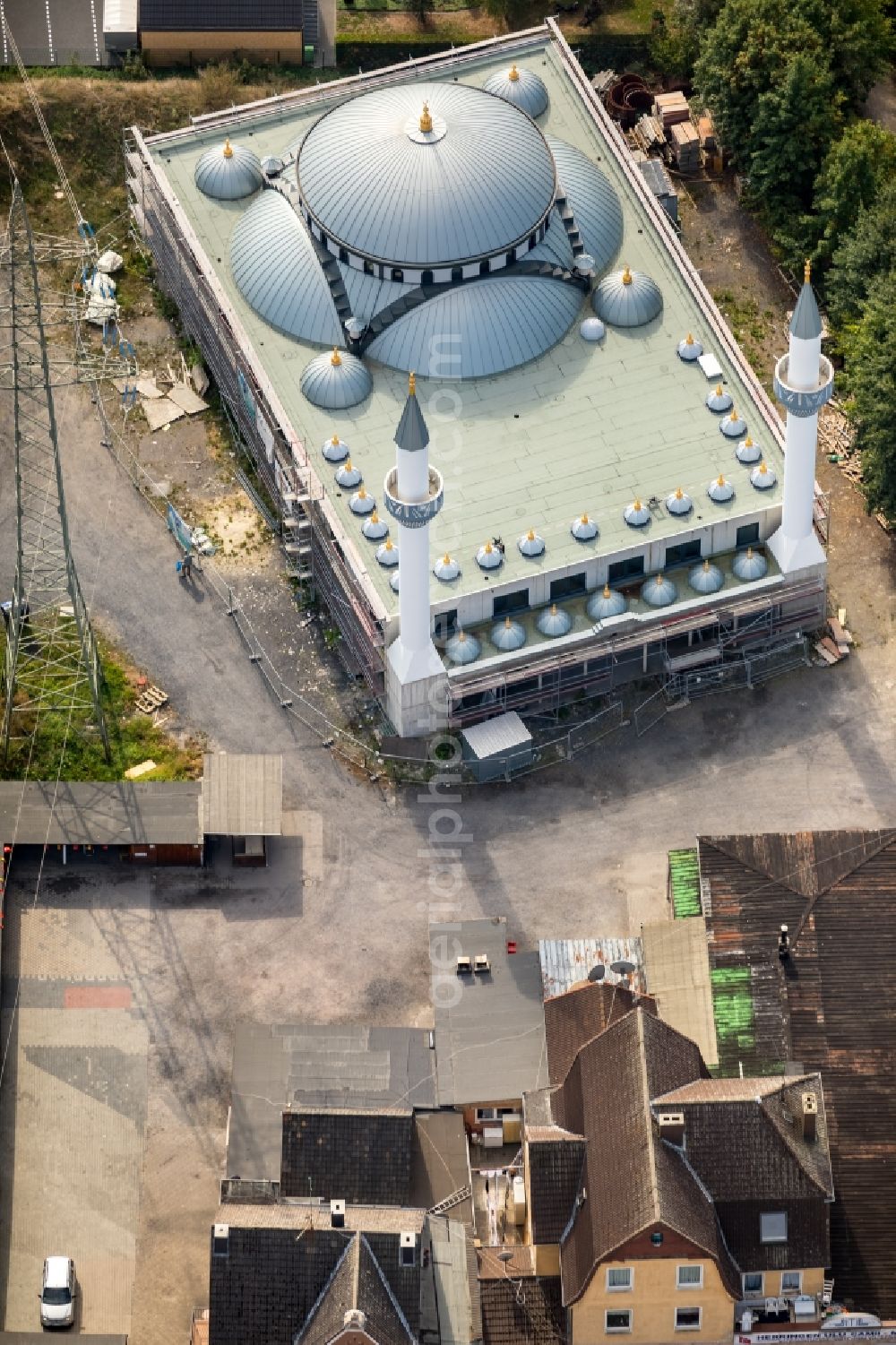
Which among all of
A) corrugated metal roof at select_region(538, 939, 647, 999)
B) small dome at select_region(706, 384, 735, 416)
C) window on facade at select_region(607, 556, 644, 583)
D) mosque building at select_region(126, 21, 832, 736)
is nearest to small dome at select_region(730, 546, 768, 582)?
mosque building at select_region(126, 21, 832, 736)

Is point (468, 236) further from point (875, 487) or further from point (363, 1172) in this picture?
point (363, 1172)

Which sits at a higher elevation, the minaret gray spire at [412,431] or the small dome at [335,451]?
the small dome at [335,451]

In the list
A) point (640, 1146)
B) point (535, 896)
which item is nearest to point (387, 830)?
point (535, 896)

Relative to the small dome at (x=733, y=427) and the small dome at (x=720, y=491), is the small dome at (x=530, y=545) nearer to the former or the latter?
the small dome at (x=720, y=491)

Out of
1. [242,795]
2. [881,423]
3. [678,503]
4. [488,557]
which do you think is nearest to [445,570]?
[488,557]

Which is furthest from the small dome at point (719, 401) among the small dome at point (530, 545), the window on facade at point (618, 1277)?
the window on facade at point (618, 1277)

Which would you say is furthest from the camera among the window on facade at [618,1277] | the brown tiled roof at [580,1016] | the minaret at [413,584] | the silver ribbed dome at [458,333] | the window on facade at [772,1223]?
the silver ribbed dome at [458,333]
